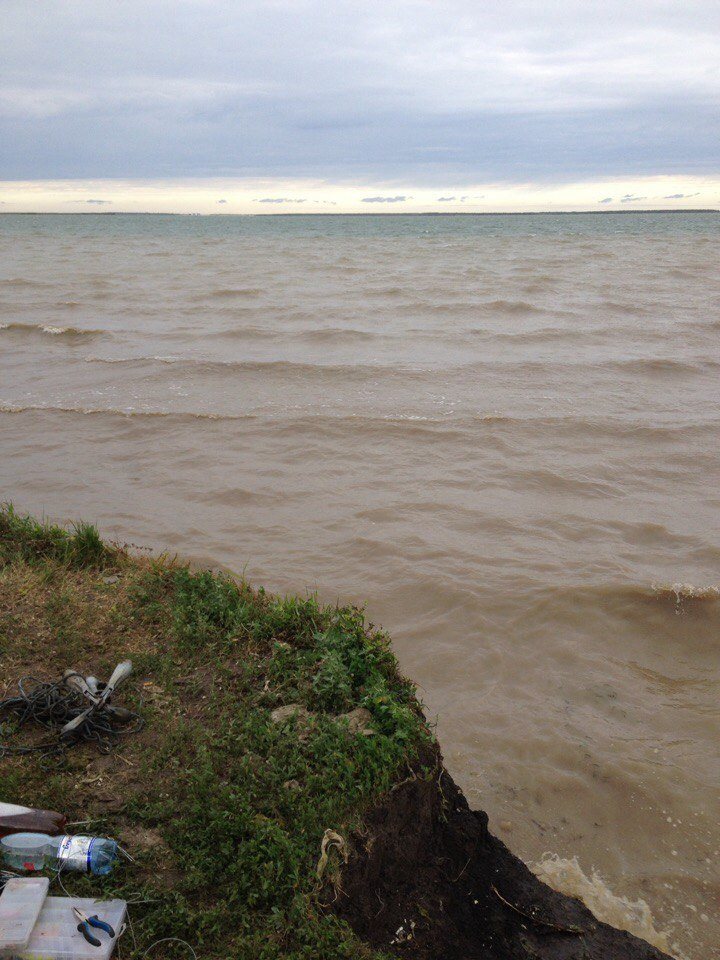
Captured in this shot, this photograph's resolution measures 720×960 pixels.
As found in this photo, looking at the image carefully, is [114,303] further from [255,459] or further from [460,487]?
[460,487]

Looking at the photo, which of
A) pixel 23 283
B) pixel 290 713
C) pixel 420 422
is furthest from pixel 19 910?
pixel 23 283

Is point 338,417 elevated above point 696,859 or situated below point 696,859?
above

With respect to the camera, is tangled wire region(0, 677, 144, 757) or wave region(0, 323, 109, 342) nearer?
tangled wire region(0, 677, 144, 757)

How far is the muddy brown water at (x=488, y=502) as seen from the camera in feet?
13.0

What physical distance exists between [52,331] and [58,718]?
1400cm

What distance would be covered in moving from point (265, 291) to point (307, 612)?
61.4 feet

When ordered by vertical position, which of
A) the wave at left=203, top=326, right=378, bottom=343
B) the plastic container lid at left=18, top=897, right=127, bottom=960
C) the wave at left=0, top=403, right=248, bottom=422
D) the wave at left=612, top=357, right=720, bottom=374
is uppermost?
the wave at left=203, top=326, right=378, bottom=343

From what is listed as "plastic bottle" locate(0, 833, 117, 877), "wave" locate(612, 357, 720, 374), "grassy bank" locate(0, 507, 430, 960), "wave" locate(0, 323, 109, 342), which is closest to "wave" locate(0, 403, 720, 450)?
"wave" locate(612, 357, 720, 374)

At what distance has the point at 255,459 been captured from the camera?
8492mm

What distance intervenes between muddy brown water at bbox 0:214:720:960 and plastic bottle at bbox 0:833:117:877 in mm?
1999

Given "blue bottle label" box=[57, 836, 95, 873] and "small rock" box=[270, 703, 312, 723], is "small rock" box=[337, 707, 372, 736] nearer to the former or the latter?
"small rock" box=[270, 703, 312, 723]

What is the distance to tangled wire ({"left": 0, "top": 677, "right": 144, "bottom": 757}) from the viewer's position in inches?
127

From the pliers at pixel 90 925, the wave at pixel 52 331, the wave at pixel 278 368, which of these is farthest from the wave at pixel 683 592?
the wave at pixel 52 331

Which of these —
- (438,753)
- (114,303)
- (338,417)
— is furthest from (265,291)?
(438,753)
